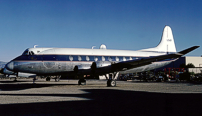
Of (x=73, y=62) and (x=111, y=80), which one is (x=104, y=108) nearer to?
(x=111, y=80)

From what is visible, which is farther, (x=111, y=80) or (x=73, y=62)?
(x=111, y=80)

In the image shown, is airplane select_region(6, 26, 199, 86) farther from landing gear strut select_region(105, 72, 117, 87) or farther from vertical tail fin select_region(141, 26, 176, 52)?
vertical tail fin select_region(141, 26, 176, 52)

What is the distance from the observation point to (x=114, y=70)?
23750 millimetres

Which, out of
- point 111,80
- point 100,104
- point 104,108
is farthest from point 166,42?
point 104,108

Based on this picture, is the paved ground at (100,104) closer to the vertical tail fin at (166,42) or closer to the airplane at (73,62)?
the airplane at (73,62)

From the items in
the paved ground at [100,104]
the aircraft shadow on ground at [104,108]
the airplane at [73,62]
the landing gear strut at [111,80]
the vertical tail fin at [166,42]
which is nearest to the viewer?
the aircraft shadow on ground at [104,108]

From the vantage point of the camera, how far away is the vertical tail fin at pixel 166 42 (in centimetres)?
3106

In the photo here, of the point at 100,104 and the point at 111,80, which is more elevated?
the point at 111,80

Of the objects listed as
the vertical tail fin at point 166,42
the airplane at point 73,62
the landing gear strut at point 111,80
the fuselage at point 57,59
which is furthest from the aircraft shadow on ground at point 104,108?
the vertical tail fin at point 166,42

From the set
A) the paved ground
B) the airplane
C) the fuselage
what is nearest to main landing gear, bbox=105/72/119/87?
the airplane

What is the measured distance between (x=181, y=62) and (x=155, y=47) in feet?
291

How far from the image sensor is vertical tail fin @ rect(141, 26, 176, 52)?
31.1 meters

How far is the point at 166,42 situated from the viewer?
31.5m

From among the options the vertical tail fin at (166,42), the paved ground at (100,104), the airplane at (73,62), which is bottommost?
the paved ground at (100,104)
